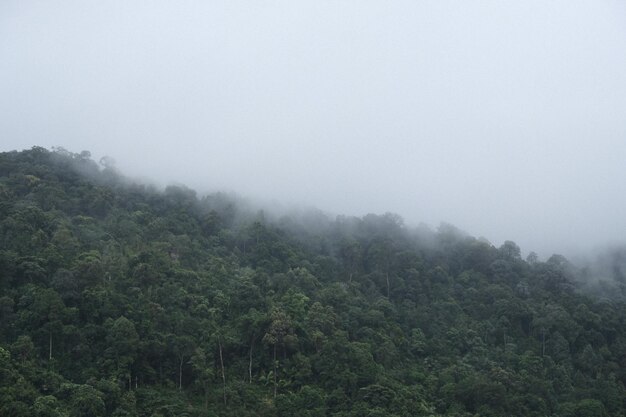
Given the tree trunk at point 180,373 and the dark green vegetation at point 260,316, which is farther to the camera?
the tree trunk at point 180,373

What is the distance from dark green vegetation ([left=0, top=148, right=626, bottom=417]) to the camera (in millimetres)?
37188

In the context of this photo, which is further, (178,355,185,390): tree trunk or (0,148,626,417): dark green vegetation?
(178,355,185,390): tree trunk

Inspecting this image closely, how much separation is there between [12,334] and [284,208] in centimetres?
3925

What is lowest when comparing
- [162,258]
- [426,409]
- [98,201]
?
[426,409]

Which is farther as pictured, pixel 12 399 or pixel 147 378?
pixel 147 378

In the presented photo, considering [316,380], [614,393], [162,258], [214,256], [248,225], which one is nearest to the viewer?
[316,380]

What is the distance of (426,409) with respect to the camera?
127 feet

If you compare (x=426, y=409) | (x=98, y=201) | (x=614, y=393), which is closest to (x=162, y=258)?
(x=98, y=201)

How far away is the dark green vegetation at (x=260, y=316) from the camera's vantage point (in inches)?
1464

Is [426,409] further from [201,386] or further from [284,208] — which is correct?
[284,208]

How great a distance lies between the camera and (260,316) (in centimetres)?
4309

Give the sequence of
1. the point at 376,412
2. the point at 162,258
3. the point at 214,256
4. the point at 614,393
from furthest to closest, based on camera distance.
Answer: the point at 214,256, the point at 162,258, the point at 614,393, the point at 376,412

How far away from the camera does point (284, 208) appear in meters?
72.9

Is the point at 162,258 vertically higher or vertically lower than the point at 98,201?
lower
